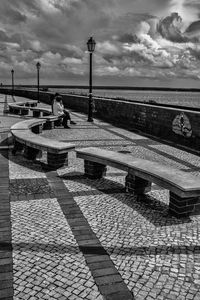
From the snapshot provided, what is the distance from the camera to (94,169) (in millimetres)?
6391

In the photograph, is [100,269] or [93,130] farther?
[93,130]

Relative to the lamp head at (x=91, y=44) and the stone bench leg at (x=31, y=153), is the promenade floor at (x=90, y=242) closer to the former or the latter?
the stone bench leg at (x=31, y=153)

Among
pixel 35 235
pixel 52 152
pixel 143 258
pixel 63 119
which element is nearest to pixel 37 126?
pixel 63 119

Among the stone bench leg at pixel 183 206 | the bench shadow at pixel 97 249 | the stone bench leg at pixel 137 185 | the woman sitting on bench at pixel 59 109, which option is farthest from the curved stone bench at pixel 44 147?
the woman sitting on bench at pixel 59 109

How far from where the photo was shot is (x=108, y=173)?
6898 millimetres

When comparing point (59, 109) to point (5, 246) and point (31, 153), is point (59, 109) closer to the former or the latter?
point (31, 153)

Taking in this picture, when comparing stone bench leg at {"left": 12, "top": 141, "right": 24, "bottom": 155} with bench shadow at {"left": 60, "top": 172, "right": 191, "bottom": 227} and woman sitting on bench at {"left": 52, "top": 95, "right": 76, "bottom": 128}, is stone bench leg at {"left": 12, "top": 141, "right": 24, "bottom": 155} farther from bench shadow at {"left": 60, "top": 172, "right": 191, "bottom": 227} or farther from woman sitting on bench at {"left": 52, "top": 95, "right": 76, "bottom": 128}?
woman sitting on bench at {"left": 52, "top": 95, "right": 76, "bottom": 128}

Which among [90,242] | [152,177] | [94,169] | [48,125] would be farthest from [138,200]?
[48,125]

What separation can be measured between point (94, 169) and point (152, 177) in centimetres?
165

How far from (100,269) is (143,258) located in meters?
0.54

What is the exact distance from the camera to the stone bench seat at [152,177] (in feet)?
14.9

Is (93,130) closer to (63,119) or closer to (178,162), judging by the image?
(63,119)

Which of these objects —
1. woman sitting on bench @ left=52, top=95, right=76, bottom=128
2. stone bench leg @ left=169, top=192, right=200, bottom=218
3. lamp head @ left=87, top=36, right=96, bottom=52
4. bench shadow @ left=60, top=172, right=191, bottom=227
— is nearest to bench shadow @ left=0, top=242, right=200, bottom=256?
bench shadow @ left=60, top=172, right=191, bottom=227

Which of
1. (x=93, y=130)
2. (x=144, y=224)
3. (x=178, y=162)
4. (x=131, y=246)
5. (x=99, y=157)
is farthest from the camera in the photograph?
(x=93, y=130)
